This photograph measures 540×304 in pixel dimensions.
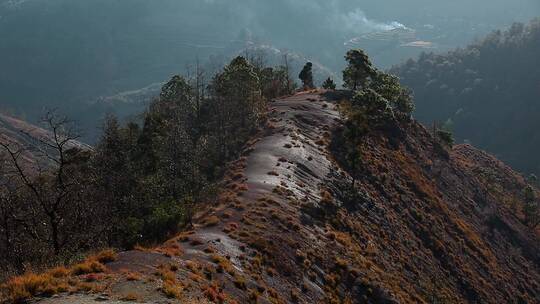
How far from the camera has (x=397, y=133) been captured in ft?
359

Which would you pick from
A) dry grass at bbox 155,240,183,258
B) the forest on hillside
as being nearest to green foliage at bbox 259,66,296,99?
the forest on hillside

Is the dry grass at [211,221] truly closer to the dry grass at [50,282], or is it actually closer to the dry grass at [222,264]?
the dry grass at [222,264]

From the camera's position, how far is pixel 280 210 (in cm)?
5350

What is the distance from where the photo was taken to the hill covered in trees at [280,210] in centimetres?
3466

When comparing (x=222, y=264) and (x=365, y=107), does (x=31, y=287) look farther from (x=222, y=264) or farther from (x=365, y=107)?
(x=365, y=107)

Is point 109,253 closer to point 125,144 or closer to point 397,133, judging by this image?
point 125,144

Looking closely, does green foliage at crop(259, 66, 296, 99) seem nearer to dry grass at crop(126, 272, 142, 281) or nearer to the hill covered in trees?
the hill covered in trees

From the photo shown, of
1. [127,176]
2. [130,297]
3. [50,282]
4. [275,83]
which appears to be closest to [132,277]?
[130,297]

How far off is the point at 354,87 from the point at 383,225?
57.9 metres

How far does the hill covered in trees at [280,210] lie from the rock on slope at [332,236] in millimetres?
213

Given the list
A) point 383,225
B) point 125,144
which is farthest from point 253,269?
point 125,144

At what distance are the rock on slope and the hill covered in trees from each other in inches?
8.4

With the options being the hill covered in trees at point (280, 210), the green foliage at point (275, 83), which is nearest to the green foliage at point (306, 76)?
the green foliage at point (275, 83)

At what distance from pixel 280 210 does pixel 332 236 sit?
20.8ft
